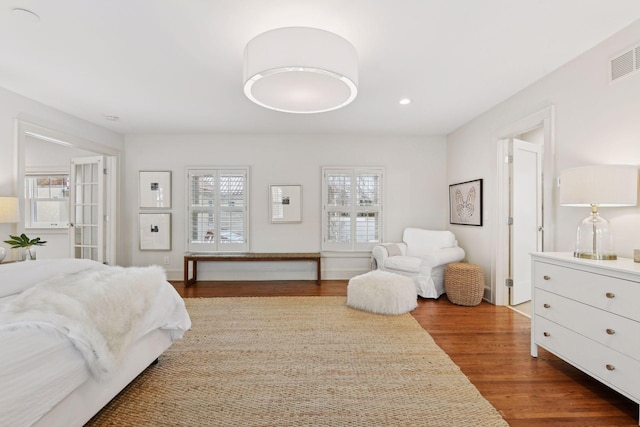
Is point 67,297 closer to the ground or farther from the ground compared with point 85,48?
closer to the ground

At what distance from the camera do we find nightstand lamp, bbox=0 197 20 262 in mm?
2711

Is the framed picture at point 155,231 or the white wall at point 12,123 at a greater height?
the white wall at point 12,123

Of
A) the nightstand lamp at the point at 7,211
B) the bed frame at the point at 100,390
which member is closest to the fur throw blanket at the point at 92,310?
the bed frame at the point at 100,390

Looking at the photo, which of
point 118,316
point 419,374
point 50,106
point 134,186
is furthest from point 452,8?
point 134,186

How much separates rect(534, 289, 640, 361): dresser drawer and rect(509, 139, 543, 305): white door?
1.40 m

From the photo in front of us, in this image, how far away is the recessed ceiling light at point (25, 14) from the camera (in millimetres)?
1830

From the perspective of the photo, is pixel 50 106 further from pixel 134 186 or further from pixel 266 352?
pixel 266 352

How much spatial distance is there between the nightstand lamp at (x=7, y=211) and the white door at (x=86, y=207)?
1577 millimetres

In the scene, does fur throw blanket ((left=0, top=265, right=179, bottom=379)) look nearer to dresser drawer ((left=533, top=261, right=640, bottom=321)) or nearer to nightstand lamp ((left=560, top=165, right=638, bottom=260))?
dresser drawer ((left=533, top=261, right=640, bottom=321))

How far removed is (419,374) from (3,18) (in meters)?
3.77

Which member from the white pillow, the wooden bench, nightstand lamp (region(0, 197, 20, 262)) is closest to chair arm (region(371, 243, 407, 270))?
the wooden bench

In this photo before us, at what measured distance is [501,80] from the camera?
2.83m

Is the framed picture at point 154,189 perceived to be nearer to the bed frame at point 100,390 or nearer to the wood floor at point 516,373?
the bed frame at point 100,390

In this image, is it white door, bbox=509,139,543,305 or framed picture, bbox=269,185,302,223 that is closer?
white door, bbox=509,139,543,305
